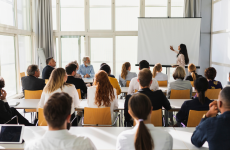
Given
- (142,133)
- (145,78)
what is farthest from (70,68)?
(142,133)

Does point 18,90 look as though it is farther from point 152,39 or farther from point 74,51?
Result: point 152,39

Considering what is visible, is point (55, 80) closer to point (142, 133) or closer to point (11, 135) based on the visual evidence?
point (11, 135)

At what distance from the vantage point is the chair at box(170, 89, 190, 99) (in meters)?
3.94

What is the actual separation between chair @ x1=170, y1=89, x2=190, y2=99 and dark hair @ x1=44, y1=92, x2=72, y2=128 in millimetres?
2874

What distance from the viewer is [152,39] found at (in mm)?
7594

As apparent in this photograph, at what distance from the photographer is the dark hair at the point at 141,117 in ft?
4.85

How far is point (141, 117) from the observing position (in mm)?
1543

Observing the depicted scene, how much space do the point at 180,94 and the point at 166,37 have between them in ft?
12.9

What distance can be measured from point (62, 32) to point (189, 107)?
6343 millimetres

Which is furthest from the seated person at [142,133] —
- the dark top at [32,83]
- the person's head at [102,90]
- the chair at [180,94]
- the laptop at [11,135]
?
the dark top at [32,83]

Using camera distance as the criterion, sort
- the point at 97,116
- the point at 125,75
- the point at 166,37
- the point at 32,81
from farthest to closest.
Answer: the point at 166,37 → the point at 125,75 → the point at 32,81 → the point at 97,116

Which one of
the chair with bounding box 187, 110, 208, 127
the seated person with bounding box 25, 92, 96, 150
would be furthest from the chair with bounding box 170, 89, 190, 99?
the seated person with bounding box 25, 92, 96, 150

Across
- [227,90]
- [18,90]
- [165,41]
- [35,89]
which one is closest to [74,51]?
[18,90]

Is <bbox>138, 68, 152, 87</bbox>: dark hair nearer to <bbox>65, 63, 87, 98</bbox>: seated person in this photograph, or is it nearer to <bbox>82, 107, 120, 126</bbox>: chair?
<bbox>82, 107, 120, 126</bbox>: chair
